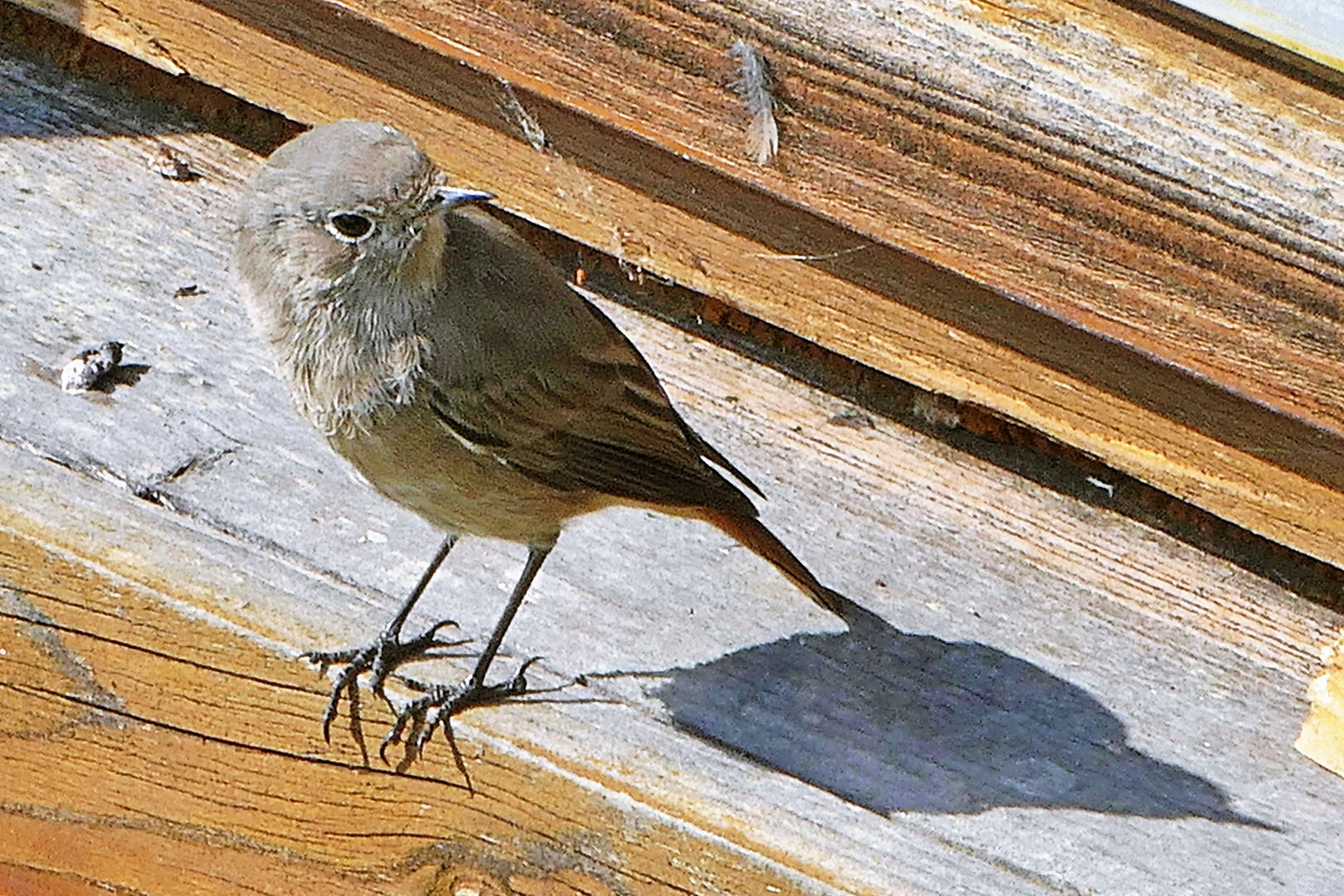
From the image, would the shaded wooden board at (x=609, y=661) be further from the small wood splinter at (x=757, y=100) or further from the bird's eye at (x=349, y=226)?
the small wood splinter at (x=757, y=100)

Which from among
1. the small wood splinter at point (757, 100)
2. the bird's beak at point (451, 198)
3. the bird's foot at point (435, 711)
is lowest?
the bird's foot at point (435, 711)

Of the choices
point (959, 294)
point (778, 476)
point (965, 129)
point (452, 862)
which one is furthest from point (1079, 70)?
point (452, 862)

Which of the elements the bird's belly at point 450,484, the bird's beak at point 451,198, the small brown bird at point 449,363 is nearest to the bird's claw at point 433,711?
the small brown bird at point 449,363

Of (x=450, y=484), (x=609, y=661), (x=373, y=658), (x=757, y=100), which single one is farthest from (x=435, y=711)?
(x=757, y=100)

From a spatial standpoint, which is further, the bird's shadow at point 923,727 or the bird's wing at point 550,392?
the bird's wing at point 550,392

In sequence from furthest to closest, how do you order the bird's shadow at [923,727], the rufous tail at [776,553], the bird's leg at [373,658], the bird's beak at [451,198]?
the rufous tail at [776,553] → the bird's beak at [451,198] → the bird's shadow at [923,727] → the bird's leg at [373,658]

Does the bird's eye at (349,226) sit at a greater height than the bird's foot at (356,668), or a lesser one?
greater

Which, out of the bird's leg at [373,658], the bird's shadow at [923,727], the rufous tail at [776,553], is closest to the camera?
the bird's leg at [373,658]
